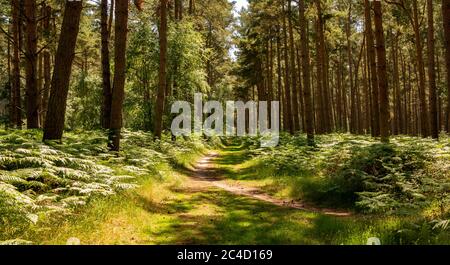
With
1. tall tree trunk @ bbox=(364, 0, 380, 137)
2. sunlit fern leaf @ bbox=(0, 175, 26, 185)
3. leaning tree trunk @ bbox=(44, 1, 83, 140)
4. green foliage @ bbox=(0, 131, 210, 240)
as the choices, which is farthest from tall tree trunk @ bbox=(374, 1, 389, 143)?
sunlit fern leaf @ bbox=(0, 175, 26, 185)

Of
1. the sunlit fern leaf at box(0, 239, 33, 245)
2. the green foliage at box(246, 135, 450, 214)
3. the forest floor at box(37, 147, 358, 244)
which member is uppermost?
the green foliage at box(246, 135, 450, 214)

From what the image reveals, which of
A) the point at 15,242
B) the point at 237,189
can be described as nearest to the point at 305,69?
the point at 237,189

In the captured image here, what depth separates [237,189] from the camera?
1555cm

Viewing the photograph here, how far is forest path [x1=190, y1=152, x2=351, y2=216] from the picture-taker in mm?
11816

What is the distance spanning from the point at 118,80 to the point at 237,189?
5.69m

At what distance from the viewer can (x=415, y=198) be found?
9.83 m

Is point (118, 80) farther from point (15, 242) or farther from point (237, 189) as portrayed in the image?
point (15, 242)

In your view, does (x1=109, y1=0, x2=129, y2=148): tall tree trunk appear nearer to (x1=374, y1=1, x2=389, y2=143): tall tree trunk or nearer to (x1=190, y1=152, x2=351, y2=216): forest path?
(x1=190, y1=152, x2=351, y2=216): forest path

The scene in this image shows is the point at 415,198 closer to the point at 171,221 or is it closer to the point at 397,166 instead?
the point at 397,166

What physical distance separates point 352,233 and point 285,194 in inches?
231

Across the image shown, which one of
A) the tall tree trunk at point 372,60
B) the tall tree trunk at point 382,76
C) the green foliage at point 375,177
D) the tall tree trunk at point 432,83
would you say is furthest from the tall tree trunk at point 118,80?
the tall tree trunk at point 432,83

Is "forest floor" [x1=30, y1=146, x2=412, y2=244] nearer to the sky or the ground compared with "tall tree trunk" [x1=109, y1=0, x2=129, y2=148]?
nearer to the ground

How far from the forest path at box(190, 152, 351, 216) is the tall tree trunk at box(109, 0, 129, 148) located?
14.2ft

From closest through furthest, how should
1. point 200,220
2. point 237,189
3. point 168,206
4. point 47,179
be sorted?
point 47,179 < point 200,220 < point 168,206 < point 237,189
